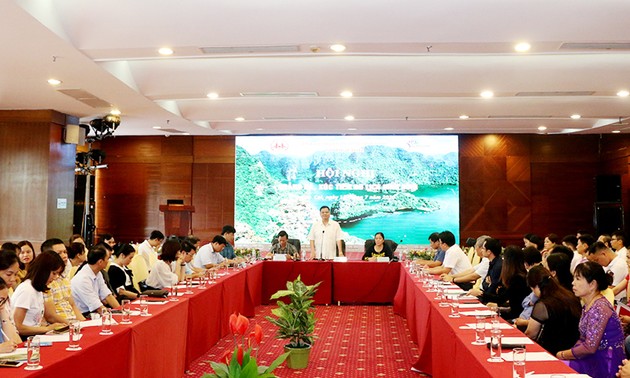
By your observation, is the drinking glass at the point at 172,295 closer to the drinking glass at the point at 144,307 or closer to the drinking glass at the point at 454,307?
the drinking glass at the point at 144,307

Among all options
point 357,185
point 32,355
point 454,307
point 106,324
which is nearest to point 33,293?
point 106,324

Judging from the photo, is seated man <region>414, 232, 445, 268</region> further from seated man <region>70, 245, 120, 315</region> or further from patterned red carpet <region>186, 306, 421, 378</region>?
seated man <region>70, 245, 120, 315</region>

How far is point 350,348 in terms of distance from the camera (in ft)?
21.0

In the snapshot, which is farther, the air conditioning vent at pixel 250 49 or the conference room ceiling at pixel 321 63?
the air conditioning vent at pixel 250 49

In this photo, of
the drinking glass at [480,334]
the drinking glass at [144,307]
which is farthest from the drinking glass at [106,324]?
the drinking glass at [480,334]

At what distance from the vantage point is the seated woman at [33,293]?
3.94 m

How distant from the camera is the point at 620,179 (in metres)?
12.4

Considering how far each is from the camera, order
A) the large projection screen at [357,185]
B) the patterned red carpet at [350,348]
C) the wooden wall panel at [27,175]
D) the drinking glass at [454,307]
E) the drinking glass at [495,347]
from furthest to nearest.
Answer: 1. the large projection screen at [357,185]
2. the wooden wall panel at [27,175]
3. the patterned red carpet at [350,348]
4. the drinking glass at [454,307]
5. the drinking glass at [495,347]

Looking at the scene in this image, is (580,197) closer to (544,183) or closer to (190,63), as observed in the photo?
(544,183)

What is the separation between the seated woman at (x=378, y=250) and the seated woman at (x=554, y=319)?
578 centimetres

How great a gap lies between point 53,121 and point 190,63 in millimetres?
3165

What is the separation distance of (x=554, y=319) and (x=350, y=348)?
9.84ft

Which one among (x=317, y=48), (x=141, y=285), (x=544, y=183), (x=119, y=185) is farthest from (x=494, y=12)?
(x=119, y=185)

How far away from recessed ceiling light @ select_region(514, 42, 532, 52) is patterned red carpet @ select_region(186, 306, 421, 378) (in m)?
3.19
